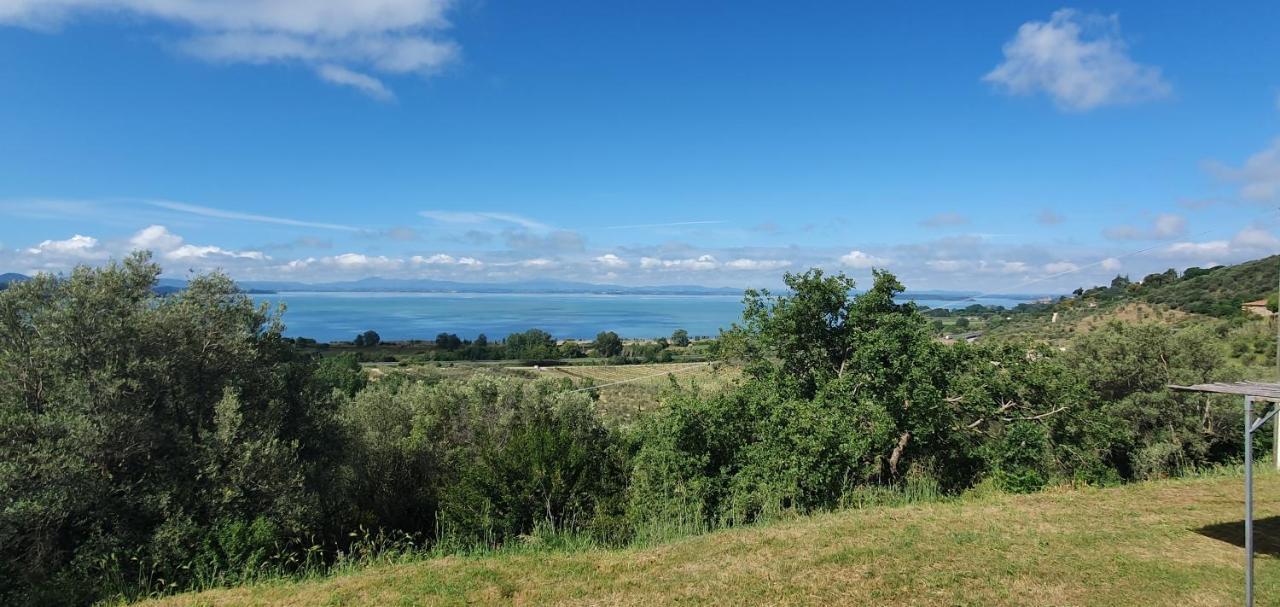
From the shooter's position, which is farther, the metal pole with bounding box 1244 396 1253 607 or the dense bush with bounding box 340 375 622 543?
the dense bush with bounding box 340 375 622 543

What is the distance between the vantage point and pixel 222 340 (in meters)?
11.4

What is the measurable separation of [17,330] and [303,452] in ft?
16.3

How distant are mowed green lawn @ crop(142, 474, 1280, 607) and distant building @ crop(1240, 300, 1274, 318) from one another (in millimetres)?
36632

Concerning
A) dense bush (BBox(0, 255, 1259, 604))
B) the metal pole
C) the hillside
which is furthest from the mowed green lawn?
the hillside

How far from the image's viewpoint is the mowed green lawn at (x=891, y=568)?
20.0 feet

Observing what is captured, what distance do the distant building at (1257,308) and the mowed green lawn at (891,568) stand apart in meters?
36.6

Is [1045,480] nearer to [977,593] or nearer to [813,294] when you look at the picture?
[813,294]

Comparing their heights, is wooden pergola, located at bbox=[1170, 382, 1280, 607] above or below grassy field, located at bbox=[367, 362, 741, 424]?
above

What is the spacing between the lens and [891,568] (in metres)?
6.72

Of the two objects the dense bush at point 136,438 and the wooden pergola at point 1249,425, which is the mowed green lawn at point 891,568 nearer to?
the wooden pergola at point 1249,425

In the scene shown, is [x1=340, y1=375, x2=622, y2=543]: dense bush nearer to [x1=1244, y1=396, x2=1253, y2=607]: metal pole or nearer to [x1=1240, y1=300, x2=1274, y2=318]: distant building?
[x1=1244, y1=396, x2=1253, y2=607]: metal pole

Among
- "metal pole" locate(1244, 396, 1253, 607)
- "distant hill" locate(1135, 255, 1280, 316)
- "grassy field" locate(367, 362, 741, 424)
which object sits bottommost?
"grassy field" locate(367, 362, 741, 424)

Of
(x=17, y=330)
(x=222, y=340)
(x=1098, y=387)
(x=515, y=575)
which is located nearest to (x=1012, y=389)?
(x=1098, y=387)

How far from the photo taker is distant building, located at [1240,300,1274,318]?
112 ft
